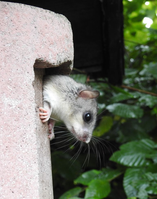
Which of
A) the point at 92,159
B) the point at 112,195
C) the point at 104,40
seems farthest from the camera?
the point at 92,159

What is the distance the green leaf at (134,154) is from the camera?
285 cm

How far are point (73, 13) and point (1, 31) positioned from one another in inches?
49.5

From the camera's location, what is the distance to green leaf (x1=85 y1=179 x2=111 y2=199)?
102 inches

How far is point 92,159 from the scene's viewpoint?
4184mm

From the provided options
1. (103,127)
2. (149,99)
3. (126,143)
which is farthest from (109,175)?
(149,99)

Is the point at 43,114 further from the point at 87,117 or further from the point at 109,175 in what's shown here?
the point at 109,175

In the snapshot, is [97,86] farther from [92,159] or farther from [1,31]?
[1,31]

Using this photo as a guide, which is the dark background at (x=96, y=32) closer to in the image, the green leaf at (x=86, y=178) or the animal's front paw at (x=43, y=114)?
the animal's front paw at (x=43, y=114)

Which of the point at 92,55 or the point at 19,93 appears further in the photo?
the point at 92,55

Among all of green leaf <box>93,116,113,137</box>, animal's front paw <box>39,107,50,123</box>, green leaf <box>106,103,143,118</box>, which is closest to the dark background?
green leaf <box>106,103,143,118</box>

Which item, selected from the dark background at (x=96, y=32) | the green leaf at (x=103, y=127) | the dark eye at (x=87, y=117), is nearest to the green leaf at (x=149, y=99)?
the dark background at (x=96, y=32)

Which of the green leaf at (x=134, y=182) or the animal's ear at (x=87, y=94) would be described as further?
the green leaf at (x=134, y=182)

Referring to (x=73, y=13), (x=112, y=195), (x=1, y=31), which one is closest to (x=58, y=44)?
(x=1, y=31)

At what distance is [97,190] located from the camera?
263cm
